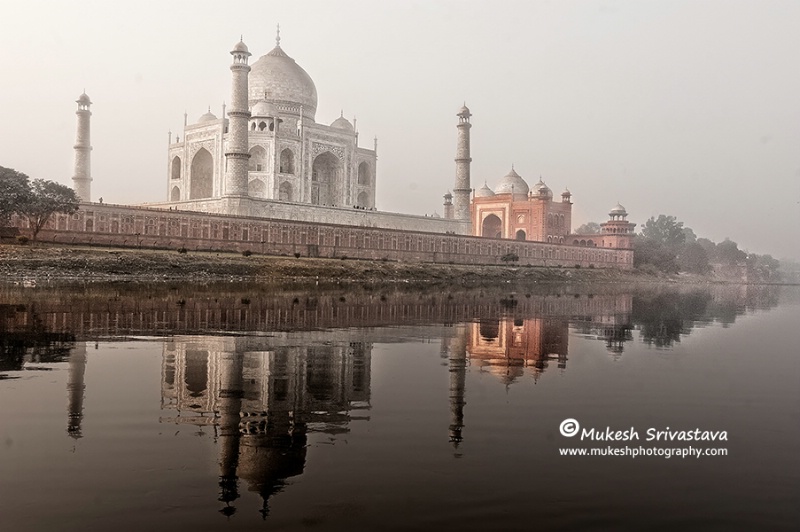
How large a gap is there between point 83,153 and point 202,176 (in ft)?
28.9

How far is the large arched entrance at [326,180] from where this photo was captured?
58.4 metres

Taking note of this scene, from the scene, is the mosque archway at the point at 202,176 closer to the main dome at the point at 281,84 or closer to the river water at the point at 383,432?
the main dome at the point at 281,84

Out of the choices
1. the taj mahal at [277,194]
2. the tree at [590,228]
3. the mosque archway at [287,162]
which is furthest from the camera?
the tree at [590,228]

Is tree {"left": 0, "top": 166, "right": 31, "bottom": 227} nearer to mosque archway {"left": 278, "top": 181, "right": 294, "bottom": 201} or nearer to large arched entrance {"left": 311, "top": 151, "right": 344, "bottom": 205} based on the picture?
mosque archway {"left": 278, "top": 181, "right": 294, "bottom": 201}

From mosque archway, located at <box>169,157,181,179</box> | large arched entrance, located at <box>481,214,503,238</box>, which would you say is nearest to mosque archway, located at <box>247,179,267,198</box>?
mosque archway, located at <box>169,157,181,179</box>

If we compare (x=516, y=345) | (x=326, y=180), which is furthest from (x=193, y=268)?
(x=326, y=180)

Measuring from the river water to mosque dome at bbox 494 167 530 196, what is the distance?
66343 millimetres

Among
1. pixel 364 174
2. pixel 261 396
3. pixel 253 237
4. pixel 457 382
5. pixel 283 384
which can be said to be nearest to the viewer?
pixel 261 396

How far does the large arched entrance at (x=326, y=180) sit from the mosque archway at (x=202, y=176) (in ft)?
26.1

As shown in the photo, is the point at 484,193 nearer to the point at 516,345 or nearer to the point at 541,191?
the point at 541,191

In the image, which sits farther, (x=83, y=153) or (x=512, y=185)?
(x=512, y=185)

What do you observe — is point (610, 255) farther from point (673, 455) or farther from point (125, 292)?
point (673, 455)

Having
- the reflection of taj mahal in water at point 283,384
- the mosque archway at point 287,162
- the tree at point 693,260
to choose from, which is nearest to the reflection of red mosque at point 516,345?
the reflection of taj mahal in water at point 283,384

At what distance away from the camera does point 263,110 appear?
179 feet
